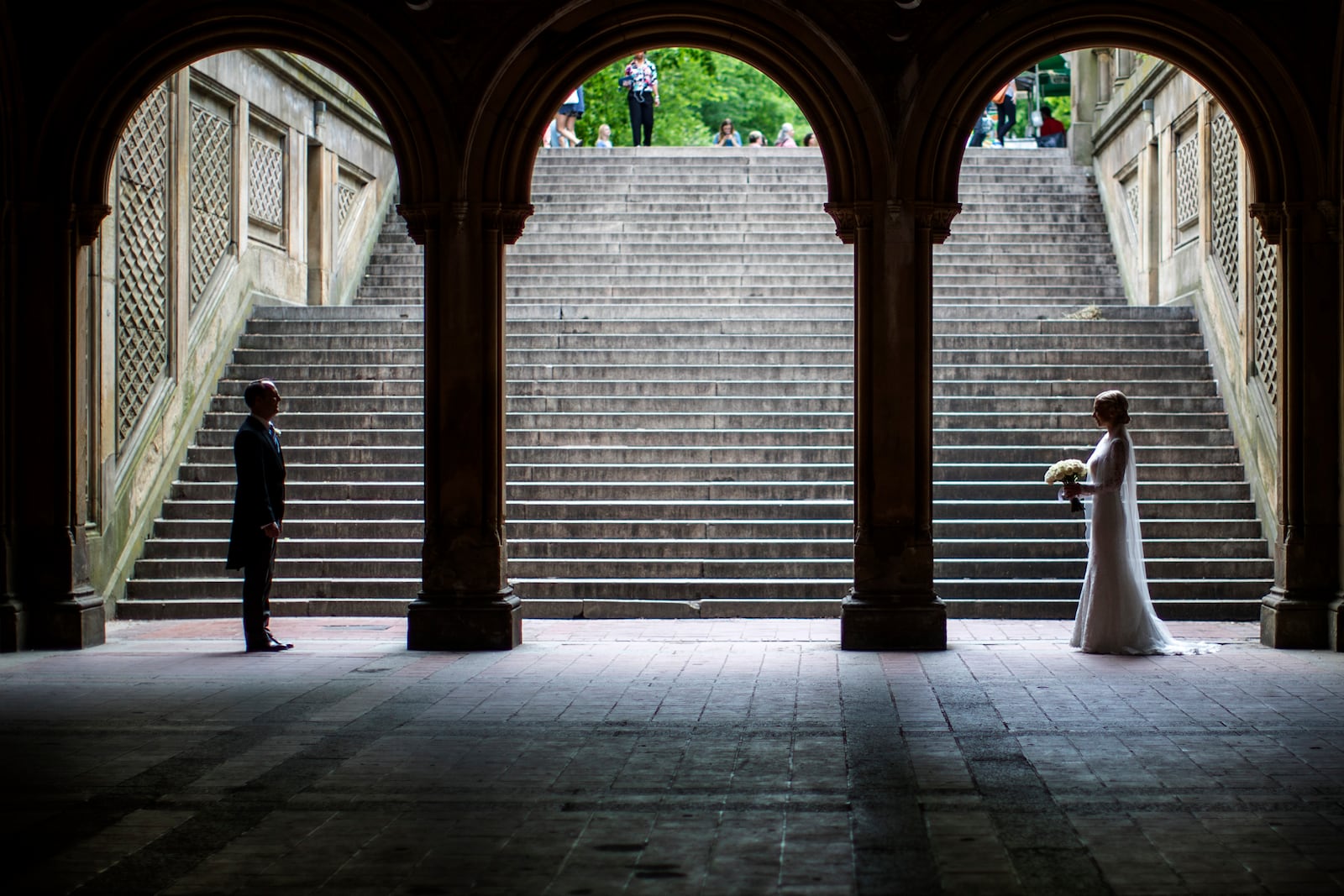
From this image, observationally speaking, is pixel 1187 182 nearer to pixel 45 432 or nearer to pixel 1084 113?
pixel 1084 113

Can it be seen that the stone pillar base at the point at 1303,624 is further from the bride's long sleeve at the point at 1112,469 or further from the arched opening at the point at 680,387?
the arched opening at the point at 680,387

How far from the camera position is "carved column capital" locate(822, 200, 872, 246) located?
364 inches

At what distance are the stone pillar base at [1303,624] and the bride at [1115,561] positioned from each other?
46 cm

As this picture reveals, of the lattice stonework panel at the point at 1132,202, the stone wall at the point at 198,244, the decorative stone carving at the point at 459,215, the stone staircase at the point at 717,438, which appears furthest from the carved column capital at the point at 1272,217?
the stone wall at the point at 198,244

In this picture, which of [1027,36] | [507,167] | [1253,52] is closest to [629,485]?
[507,167]

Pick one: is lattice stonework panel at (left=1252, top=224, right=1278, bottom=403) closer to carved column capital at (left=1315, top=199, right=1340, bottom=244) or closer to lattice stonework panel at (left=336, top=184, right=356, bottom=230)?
carved column capital at (left=1315, top=199, right=1340, bottom=244)

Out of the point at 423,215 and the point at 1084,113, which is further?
the point at 1084,113

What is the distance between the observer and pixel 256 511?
9023 mm

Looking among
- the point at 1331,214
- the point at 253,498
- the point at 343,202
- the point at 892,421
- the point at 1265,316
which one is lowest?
the point at 253,498

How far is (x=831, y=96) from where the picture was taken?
9219mm

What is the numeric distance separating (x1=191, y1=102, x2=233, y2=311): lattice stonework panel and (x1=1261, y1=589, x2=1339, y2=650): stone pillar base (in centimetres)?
941

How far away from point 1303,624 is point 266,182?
35.5ft

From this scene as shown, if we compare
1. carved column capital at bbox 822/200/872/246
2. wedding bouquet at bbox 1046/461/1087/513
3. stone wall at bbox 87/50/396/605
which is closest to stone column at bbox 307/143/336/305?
stone wall at bbox 87/50/396/605

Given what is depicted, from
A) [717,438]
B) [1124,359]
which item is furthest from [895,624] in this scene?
[1124,359]
